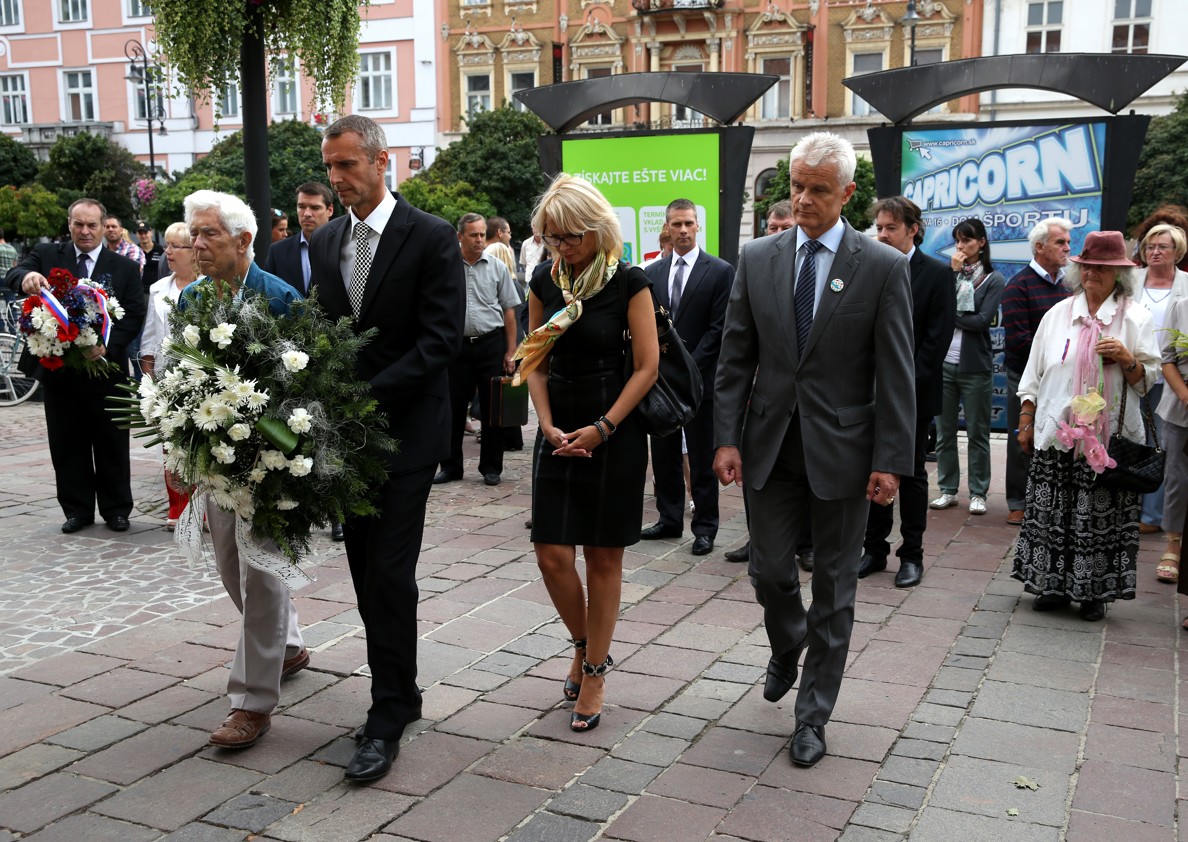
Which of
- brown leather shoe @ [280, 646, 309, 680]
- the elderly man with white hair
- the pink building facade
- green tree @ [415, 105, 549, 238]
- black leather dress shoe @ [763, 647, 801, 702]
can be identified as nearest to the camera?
the elderly man with white hair

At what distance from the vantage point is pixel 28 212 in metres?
27.2

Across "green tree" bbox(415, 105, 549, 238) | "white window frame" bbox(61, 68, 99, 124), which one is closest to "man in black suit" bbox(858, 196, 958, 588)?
"green tree" bbox(415, 105, 549, 238)

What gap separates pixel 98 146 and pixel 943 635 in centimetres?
3682

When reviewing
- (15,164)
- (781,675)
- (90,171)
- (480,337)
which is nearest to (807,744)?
(781,675)

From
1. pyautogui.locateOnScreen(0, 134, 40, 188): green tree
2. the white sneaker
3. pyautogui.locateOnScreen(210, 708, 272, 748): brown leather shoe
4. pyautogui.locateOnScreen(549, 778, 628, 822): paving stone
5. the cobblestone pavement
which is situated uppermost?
pyautogui.locateOnScreen(0, 134, 40, 188): green tree

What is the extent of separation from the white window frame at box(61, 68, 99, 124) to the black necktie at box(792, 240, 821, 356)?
53322mm

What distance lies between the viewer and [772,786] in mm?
3848

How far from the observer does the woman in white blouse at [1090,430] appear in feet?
18.7

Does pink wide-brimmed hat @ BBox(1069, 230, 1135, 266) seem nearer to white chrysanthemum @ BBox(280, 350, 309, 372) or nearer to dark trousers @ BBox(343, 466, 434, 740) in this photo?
dark trousers @ BBox(343, 466, 434, 740)

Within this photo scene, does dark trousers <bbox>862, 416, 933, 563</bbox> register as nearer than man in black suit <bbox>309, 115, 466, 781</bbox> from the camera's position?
No

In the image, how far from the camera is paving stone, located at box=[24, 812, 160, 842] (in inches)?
136

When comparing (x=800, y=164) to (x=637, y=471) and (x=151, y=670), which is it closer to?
(x=637, y=471)

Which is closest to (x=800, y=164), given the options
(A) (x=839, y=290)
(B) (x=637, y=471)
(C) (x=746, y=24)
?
(A) (x=839, y=290)

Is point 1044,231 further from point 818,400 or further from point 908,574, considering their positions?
point 818,400
